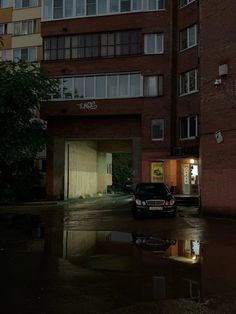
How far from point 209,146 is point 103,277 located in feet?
48.0

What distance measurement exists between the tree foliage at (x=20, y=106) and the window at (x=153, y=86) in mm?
6279

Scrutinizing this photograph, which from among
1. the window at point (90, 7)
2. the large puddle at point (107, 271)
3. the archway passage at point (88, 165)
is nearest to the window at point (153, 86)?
the archway passage at point (88, 165)

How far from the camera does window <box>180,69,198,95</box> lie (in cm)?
3506

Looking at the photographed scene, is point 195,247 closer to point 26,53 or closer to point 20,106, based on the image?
point 20,106

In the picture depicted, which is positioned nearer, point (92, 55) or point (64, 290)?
point (64, 290)

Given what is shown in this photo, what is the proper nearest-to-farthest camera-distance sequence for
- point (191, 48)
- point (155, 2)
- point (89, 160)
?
point (191, 48) → point (155, 2) → point (89, 160)

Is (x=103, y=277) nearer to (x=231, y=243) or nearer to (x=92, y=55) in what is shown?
(x=231, y=243)

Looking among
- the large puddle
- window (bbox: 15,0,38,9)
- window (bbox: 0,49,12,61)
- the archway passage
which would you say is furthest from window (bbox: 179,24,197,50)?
the large puddle

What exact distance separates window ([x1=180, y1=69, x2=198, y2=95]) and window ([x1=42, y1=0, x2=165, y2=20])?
528 cm

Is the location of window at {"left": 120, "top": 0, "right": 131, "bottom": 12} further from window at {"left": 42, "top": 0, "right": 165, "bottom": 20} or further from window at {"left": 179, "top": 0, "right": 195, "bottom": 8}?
window at {"left": 179, "top": 0, "right": 195, "bottom": 8}

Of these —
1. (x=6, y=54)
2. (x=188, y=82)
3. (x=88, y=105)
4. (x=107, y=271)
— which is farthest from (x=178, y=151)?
(x=107, y=271)

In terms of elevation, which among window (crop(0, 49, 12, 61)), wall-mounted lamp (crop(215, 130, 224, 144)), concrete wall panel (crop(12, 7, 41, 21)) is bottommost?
wall-mounted lamp (crop(215, 130, 224, 144))

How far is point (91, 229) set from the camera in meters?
19.2

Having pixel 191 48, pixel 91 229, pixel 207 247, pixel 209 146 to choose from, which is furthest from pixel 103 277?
pixel 191 48
